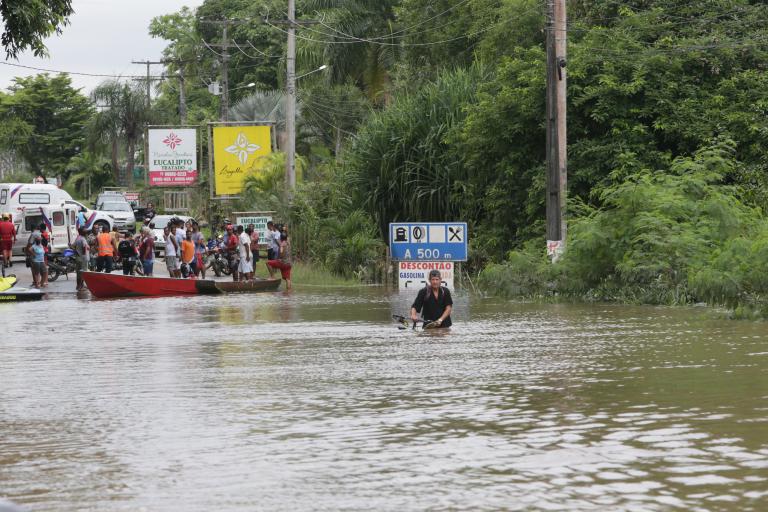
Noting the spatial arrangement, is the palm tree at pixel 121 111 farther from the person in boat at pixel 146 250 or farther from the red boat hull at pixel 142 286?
the red boat hull at pixel 142 286

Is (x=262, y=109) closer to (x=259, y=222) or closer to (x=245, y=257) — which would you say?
(x=259, y=222)

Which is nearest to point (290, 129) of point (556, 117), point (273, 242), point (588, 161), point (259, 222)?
point (259, 222)

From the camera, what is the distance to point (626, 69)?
3162cm

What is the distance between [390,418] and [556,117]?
58.4ft

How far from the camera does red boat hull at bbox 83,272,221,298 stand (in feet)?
102

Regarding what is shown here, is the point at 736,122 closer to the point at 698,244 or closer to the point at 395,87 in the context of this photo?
the point at 698,244

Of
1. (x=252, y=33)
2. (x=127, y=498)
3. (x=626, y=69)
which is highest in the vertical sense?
(x=252, y=33)

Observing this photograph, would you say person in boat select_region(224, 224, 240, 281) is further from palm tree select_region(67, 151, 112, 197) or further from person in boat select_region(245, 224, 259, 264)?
Result: palm tree select_region(67, 151, 112, 197)

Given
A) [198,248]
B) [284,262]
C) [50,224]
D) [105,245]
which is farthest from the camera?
[50,224]

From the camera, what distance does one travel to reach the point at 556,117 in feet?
92.3

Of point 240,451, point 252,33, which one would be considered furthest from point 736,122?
point 252,33

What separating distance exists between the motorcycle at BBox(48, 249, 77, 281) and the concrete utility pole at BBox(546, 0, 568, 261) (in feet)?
51.6

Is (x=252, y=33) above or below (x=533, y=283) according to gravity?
above

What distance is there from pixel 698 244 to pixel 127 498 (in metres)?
18.7
